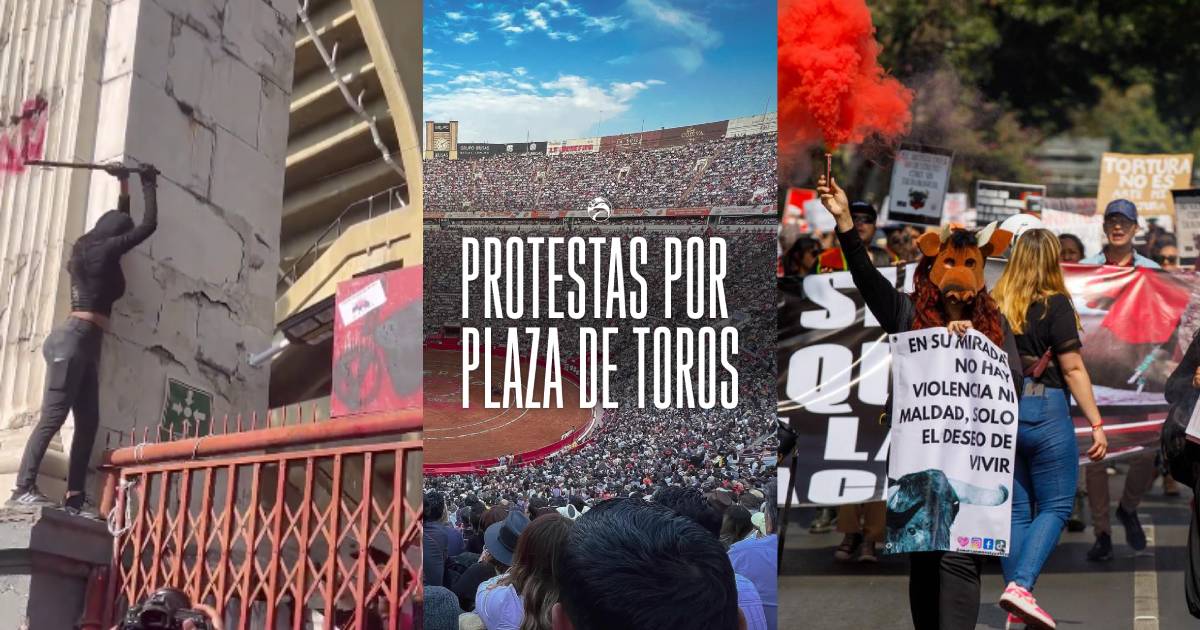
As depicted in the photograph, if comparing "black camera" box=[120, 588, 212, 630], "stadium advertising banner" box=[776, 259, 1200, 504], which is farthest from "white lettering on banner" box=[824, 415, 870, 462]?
"black camera" box=[120, 588, 212, 630]

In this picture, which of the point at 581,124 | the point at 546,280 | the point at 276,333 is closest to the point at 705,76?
the point at 581,124

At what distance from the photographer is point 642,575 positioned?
14.3ft

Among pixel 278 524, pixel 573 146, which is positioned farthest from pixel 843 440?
pixel 278 524

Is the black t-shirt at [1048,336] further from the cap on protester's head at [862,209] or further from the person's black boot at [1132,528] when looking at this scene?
the person's black boot at [1132,528]

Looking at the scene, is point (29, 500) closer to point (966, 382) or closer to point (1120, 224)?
point (966, 382)

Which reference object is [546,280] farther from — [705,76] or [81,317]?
[81,317]

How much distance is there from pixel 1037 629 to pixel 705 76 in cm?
204

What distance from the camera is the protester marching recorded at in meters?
4.82

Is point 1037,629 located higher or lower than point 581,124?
lower

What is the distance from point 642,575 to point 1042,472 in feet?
4.90

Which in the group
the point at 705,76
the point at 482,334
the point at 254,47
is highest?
the point at 254,47

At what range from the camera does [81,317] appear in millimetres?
5910

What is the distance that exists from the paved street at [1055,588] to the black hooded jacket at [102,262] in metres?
2.95

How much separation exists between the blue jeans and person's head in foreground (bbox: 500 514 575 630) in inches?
58.4
